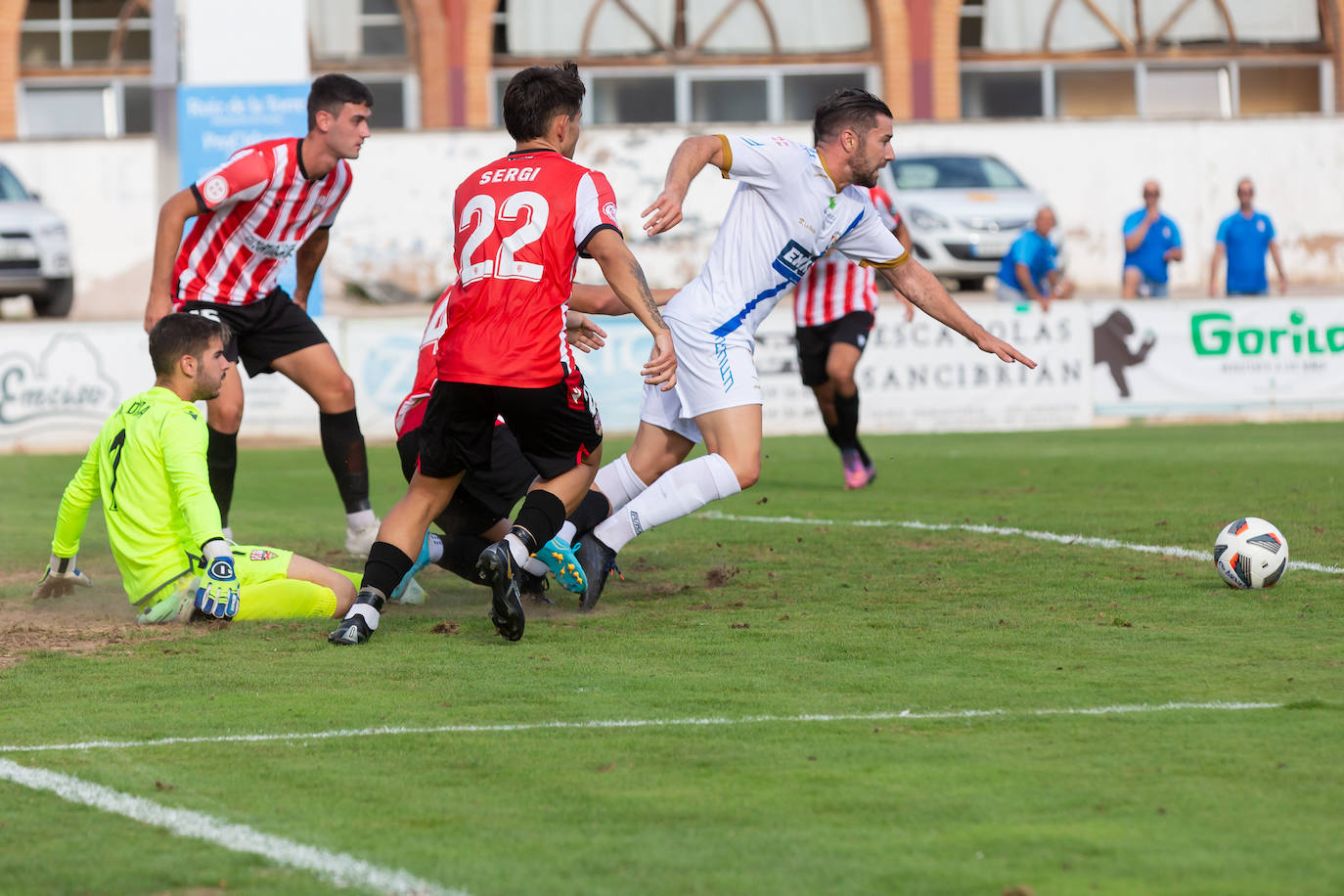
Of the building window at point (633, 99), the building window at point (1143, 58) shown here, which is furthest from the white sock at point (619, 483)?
the building window at point (1143, 58)

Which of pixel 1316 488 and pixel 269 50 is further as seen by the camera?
pixel 269 50

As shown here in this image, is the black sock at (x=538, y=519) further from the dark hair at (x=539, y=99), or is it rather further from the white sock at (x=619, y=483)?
the dark hair at (x=539, y=99)

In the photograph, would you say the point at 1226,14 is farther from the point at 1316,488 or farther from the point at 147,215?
the point at 1316,488

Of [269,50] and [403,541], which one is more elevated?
[269,50]

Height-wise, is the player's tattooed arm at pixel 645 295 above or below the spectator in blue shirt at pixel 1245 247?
below

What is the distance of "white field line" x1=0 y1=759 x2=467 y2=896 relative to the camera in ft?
10.8

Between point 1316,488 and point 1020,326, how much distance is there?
6.85 m

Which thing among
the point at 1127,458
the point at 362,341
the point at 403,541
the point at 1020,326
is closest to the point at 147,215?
the point at 362,341

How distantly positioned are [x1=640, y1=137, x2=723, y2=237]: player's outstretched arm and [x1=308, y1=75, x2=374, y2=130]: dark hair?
1972 mm

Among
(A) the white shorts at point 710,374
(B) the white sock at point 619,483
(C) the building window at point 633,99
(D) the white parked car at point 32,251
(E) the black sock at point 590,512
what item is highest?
(C) the building window at point 633,99

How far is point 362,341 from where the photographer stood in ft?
54.5

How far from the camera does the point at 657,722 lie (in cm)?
465

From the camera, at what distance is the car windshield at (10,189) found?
23.3 m

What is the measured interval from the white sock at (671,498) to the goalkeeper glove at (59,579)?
2.15 m
